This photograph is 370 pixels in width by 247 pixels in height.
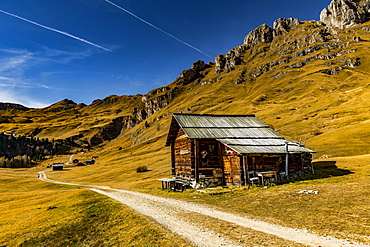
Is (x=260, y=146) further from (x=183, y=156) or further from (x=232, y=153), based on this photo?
(x=183, y=156)

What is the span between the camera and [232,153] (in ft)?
107

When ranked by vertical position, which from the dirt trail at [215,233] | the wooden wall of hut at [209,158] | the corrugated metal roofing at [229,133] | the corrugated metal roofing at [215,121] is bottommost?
the dirt trail at [215,233]

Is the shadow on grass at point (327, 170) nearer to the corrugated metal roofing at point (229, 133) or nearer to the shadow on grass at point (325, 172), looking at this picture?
the shadow on grass at point (325, 172)

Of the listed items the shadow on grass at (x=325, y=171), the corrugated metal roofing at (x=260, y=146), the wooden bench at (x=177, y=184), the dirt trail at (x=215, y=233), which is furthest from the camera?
the wooden bench at (x=177, y=184)

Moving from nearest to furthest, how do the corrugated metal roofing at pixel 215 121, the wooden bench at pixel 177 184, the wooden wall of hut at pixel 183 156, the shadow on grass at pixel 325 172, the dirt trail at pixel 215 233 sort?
the dirt trail at pixel 215 233 → the shadow on grass at pixel 325 172 → the wooden bench at pixel 177 184 → the wooden wall of hut at pixel 183 156 → the corrugated metal roofing at pixel 215 121

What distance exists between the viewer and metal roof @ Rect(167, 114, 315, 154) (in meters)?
33.2

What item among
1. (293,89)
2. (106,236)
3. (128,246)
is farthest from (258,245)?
(293,89)

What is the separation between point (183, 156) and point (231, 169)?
9888 mm

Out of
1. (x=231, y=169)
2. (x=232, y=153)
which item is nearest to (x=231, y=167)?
(x=231, y=169)

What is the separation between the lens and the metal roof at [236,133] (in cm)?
3322

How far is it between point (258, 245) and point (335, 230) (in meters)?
4.77

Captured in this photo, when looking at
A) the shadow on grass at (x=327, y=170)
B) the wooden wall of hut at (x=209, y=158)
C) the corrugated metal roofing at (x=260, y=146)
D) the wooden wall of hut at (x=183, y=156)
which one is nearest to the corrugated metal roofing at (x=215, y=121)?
the wooden wall of hut at (x=183, y=156)

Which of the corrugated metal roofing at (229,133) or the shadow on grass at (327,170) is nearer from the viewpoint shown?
the shadow on grass at (327,170)

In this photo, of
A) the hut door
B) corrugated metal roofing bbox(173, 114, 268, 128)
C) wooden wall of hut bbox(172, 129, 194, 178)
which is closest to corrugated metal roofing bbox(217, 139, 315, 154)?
the hut door
